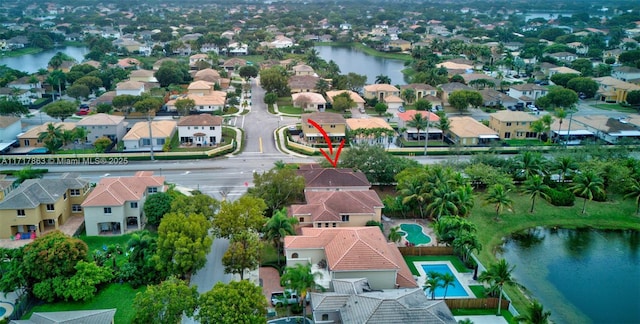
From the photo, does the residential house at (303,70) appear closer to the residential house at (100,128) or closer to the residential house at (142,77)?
the residential house at (142,77)

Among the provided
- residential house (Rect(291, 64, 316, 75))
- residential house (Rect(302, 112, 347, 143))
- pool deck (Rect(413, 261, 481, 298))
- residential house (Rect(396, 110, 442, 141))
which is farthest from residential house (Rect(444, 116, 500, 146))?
residential house (Rect(291, 64, 316, 75))

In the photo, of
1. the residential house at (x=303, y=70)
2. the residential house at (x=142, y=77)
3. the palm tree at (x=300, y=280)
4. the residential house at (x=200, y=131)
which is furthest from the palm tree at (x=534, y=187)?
the residential house at (x=142, y=77)

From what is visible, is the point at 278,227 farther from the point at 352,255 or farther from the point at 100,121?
the point at 100,121

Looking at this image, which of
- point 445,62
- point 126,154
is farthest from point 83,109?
Result: point 445,62

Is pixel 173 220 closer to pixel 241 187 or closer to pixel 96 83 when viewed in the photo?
pixel 241 187

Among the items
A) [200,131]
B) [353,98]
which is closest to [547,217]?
[200,131]
